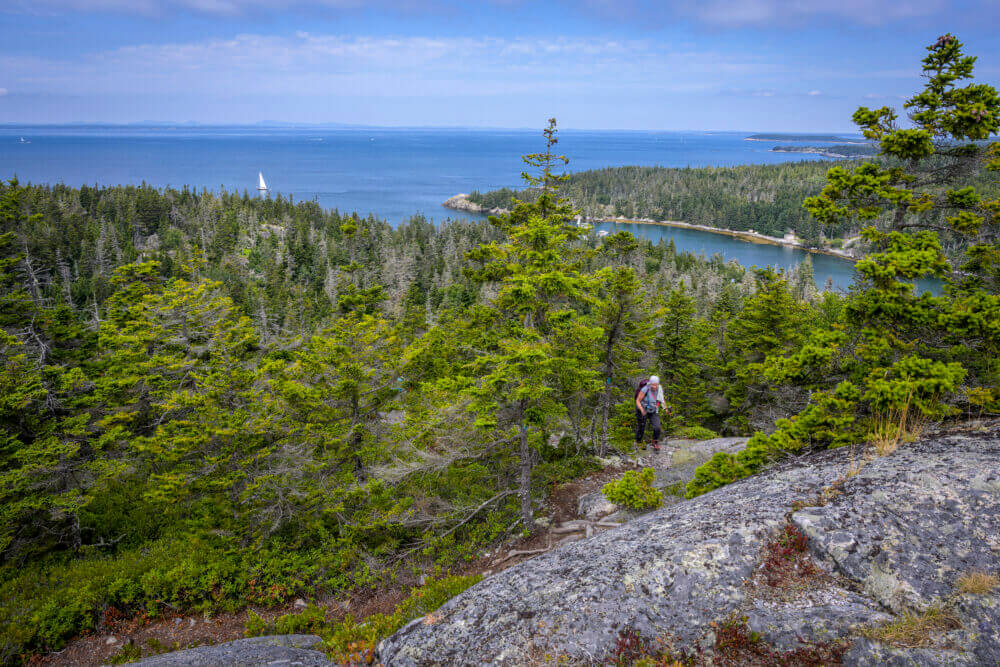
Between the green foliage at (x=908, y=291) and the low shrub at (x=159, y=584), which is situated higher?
the green foliage at (x=908, y=291)

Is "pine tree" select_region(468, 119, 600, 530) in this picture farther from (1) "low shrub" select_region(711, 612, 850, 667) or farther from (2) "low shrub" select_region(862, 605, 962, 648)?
(2) "low shrub" select_region(862, 605, 962, 648)

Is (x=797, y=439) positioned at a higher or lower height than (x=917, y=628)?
higher

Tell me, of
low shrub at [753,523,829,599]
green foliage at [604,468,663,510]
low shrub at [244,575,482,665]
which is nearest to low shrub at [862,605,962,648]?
low shrub at [753,523,829,599]

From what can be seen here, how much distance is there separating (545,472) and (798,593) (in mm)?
11255

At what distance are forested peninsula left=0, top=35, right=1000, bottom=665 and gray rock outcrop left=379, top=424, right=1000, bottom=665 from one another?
0.09ft

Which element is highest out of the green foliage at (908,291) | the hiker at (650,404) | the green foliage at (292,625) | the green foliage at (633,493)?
the green foliage at (908,291)

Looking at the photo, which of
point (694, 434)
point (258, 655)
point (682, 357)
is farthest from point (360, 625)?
point (682, 357)

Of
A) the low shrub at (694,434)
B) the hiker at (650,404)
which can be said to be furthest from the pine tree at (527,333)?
the low shrub at (694,434)

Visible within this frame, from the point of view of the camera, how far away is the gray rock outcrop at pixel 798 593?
4227 millimetres

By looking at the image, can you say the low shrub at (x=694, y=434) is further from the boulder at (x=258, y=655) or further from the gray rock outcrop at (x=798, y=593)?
the boulder at (x=258, y=655)

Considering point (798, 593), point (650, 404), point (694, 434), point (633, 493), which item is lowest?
point (694, 434)

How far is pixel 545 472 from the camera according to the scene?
1556 centimetres

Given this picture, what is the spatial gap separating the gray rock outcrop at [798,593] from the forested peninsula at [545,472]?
3cm

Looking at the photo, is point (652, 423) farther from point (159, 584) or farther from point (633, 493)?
point (159, 584)
